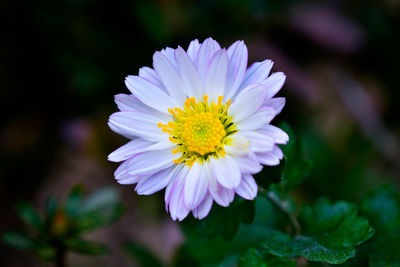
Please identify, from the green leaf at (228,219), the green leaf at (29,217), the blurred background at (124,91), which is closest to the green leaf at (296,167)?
the green leaf at (228,219)

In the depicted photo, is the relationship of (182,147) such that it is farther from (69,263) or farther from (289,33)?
(289,33)

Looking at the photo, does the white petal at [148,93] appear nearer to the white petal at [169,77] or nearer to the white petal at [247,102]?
the white petal at [169,77]

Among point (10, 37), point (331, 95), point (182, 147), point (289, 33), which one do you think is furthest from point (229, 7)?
point (182, 147)

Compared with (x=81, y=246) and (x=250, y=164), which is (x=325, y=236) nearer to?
(x=250, y=164)

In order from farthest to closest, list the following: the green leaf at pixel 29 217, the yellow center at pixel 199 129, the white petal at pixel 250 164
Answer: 1. the green leaf at pixel 29 217
2. the yellow center at pixel 199 129
3. the white petal at pixel 250 164

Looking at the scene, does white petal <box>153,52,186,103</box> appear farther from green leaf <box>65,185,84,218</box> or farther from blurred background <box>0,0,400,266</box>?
blurred background <box>0,0,400,266</box>

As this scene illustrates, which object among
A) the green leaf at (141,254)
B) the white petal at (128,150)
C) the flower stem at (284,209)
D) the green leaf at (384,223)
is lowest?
the green leaf at (384,223)

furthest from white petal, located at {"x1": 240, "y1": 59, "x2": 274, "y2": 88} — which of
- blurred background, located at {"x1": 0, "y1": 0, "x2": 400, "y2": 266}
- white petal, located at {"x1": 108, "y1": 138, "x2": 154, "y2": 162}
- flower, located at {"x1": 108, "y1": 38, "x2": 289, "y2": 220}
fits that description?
blurred background, located at {"x1": 0, "y1": 0, "x2": 400, "y2": 266}
